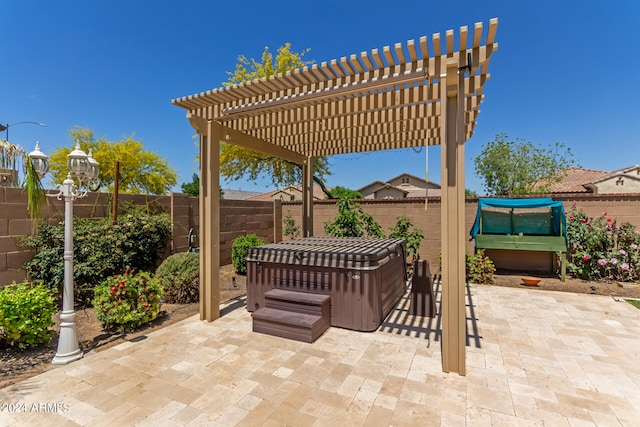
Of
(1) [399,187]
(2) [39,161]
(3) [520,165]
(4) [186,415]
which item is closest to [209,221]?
(2) [39,161]

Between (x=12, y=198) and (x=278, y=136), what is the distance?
3841 mm

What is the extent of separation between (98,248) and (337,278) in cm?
392

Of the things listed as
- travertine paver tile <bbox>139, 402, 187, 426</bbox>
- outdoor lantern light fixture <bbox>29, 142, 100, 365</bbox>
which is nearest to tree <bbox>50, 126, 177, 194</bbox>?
outdoor lantern light fixture <bbox>29, 142, 100, 365</bbox>

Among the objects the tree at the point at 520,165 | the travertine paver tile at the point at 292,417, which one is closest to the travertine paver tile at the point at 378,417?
the travertine paver tile at the point at 292,417

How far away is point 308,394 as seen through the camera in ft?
7.06

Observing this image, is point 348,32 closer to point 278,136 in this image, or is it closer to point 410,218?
point 278,136

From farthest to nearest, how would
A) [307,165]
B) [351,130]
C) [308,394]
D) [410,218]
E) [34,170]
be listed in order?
[410,218] → [307,165] → [351,130] → [34,170] → [308,394]

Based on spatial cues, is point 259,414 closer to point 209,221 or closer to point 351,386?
point 351,386

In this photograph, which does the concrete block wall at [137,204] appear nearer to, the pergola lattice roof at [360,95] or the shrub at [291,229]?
the shrub at [291,229]

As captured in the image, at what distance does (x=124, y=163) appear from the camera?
1549 cm

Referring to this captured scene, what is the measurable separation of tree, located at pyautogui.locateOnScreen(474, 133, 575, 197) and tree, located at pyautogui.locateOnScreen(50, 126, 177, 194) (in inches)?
821

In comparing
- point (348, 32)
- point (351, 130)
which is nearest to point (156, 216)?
point (351, 130)

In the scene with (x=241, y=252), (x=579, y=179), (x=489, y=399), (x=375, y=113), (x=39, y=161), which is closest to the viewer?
(x=489, y=399)

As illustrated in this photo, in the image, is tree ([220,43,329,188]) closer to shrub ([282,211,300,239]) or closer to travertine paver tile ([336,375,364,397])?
shrub ([282,211,300,239])
